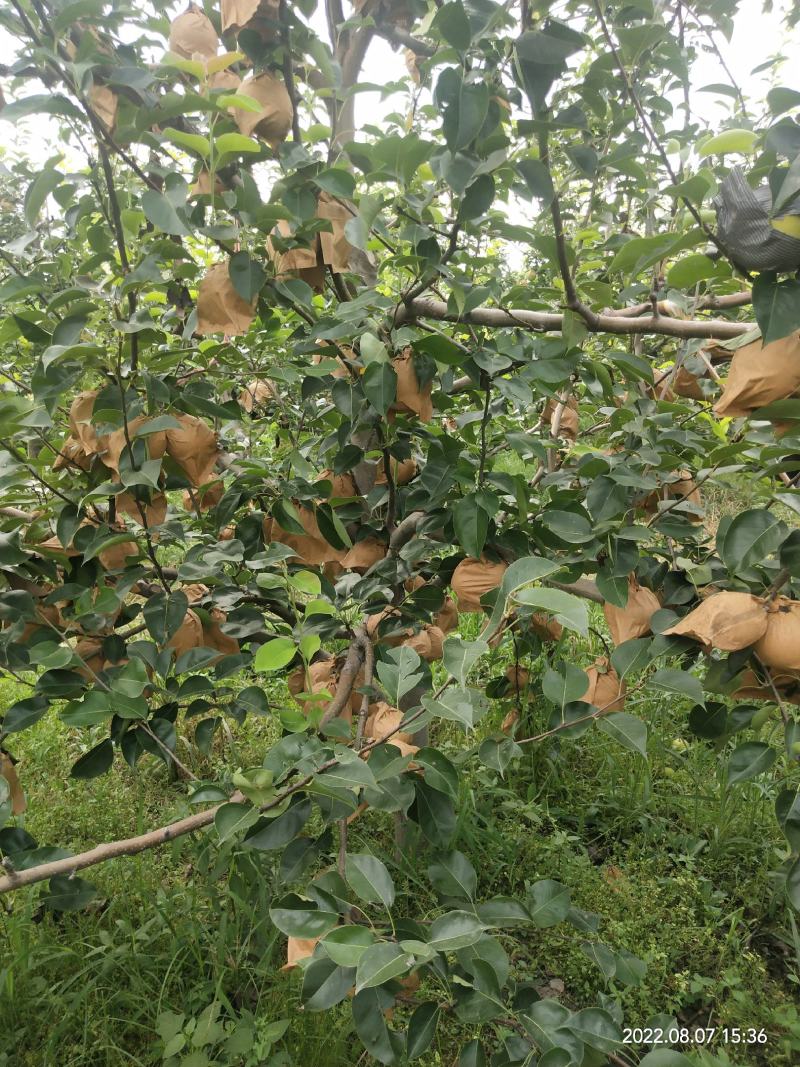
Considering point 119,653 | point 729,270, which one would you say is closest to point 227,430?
point 119,653

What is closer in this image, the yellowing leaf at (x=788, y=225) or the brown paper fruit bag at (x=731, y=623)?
the yellowing leaf at (x=788, y=225)

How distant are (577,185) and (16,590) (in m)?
1.18

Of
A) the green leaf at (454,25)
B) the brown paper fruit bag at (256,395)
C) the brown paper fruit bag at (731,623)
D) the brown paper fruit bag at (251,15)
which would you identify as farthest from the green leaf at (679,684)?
the brown paper fruit bag at (256,395)

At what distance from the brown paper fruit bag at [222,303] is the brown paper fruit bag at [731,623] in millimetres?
526

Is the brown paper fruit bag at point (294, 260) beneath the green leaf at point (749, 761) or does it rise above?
above

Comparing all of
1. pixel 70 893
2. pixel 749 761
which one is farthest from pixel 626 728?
pixel 70 893

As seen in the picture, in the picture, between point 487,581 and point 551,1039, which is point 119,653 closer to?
point 487,581

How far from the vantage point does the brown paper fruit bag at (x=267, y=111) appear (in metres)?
0.69

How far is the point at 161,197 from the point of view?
0.60m

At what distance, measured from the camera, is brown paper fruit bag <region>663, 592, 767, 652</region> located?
0.59 m

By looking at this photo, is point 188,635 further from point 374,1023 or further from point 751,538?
point 751,538

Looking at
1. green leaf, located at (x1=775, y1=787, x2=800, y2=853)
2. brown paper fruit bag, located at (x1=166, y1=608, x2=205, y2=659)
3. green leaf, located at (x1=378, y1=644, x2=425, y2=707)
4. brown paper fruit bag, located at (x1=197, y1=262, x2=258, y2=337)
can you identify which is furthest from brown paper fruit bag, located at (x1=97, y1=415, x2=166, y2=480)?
green leaf, located at (x1=775, y1=787, x2=800, y2=853)

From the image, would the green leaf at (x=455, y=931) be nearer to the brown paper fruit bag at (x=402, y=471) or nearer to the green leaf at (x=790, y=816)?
the green leaf at (x=790, y=816)

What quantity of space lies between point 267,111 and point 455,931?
76 centimetres
